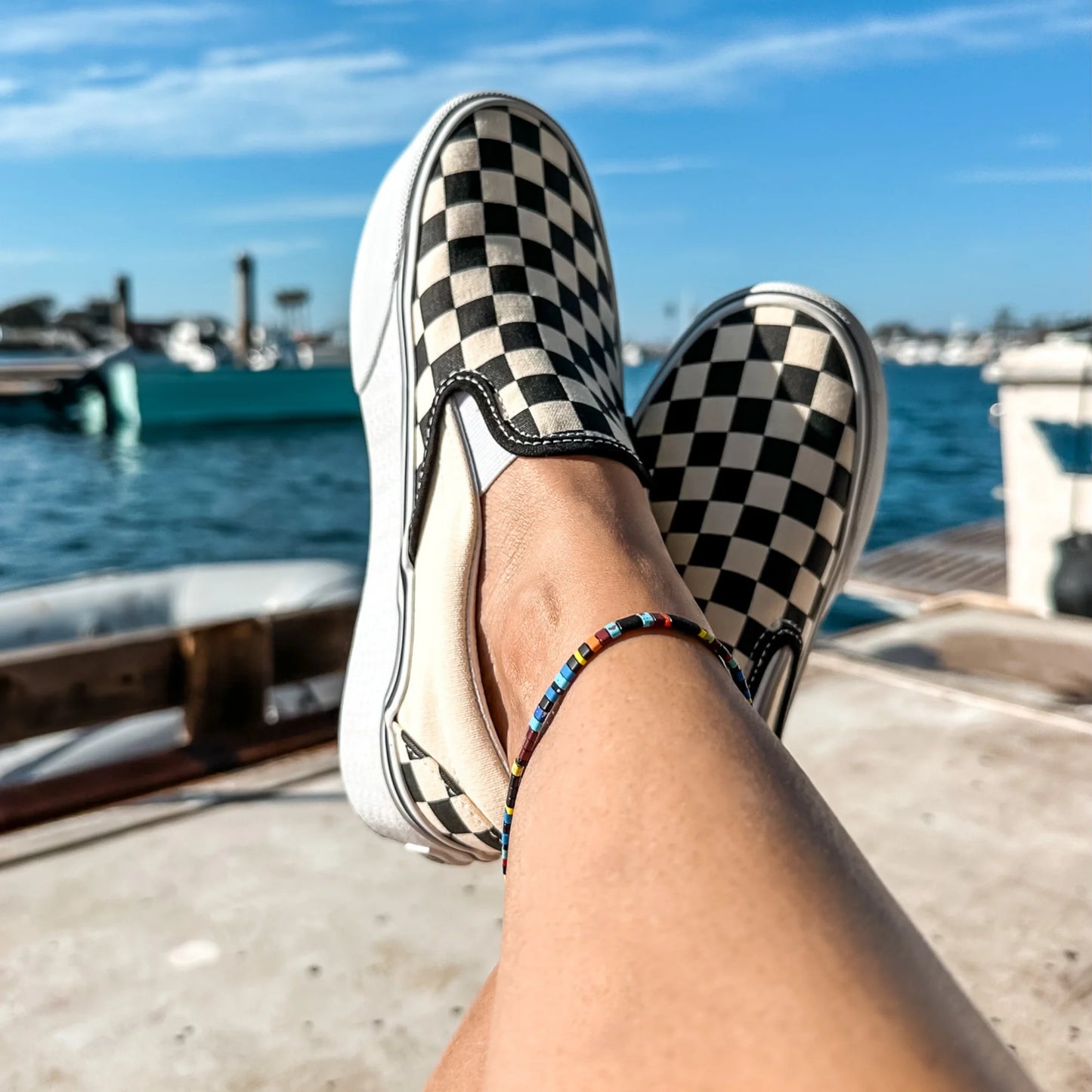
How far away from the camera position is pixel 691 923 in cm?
45

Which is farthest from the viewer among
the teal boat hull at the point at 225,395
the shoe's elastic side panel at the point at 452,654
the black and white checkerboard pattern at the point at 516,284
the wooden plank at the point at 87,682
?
the teal boat hull at the point at 225,395

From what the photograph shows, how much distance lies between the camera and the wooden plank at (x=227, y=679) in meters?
1.74

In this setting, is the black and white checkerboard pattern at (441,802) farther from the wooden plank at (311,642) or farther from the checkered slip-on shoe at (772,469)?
the wooden plank at (311,642)

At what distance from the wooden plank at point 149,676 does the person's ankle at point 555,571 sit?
98cm

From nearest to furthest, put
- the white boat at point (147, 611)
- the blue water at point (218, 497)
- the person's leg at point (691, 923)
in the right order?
the person's leg at point (691, 923)
the white boat at point (147, 611)
the blue water at point (218, 497)

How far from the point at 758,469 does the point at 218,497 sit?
19.4 meters

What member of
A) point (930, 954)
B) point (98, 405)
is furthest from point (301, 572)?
point (98, 405)

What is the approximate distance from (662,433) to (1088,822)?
815 millimetres

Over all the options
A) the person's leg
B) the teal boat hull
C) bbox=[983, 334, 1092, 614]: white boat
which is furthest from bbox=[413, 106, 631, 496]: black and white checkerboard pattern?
the teal boat hull

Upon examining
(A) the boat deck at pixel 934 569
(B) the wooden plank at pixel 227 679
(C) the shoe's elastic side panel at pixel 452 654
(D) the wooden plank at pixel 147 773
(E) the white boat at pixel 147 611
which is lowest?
(A) the boat deck at pixel 934 569

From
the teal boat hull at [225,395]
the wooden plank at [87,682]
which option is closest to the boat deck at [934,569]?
the wooden plank at [87,682]

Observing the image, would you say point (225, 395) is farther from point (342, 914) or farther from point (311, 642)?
point (342, 914)

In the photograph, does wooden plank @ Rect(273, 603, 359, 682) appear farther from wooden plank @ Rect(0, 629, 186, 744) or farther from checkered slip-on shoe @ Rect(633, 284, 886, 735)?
checkered slip-on shoe @ Rect(633, 284, 886, 735)

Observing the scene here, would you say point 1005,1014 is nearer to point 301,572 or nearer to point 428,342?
point 428,342
